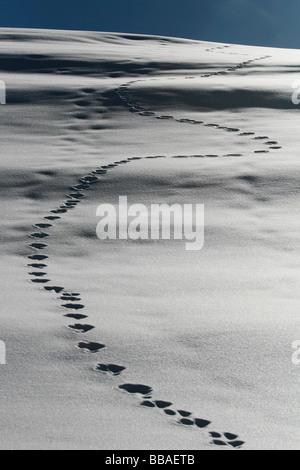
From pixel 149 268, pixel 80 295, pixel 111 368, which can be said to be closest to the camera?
pixel 111 368

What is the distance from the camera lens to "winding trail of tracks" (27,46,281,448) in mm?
1783

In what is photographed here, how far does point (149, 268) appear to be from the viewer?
2.82m

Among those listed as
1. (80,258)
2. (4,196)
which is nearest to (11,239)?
(80,258)

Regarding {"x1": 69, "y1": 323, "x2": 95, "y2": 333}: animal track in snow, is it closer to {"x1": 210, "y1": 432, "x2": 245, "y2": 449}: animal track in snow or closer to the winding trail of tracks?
the winding trail of tracks

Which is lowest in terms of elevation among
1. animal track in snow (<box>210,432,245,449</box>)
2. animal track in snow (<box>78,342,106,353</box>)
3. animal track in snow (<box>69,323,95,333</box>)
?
animal track in snow (<box>210,432,245,449</box>)

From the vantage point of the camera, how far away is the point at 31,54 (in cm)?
654

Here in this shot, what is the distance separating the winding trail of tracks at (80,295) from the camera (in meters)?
1.78

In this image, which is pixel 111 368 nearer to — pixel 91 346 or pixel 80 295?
pixel 91 346

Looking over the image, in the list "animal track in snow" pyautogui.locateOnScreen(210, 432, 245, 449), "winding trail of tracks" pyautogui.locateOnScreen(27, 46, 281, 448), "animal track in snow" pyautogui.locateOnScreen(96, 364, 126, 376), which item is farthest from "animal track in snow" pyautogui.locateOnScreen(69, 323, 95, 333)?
"animal track in snow" pyautogui.locateOnScreen(210, 432, 245, 449)

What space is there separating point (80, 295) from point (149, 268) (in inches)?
13.8

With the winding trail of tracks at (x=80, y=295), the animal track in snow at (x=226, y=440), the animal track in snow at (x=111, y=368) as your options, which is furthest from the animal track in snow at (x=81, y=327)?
the animal track in snow at (x=226, y=440)

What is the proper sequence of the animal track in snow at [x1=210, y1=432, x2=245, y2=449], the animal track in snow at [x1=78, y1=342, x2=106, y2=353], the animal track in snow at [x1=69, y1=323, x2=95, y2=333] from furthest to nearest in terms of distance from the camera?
the animal track in snow at [x1=69, y1=323, x2=95, y2=333], the animal track in snow at [x1=78, y1=342, x2=106, y2=353], the animal track in snow at [x1=210, y1=432, x2=245, y2=449]

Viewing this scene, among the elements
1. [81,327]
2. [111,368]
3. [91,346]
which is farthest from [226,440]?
[81,327]

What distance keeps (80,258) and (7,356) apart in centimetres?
94
